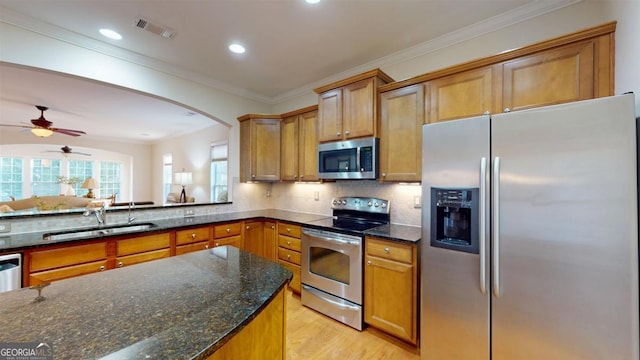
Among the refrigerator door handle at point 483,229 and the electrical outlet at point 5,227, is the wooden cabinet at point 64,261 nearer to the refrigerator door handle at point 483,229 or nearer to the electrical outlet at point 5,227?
the electrical outlet at point 5,227

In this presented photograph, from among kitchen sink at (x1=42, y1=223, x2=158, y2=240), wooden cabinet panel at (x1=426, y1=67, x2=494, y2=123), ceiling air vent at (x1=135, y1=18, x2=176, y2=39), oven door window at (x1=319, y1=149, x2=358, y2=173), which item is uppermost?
ceiling air vent at (x1=135, y1=18, x2=176, y2=39)

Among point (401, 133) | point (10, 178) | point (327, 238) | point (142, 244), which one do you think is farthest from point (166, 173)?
point (401, 133)

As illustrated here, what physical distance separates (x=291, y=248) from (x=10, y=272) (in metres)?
2.24

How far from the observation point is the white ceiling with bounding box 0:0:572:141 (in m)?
1.99

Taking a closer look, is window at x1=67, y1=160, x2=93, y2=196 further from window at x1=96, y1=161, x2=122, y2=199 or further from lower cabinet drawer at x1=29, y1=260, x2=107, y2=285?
lower cabinet drawer at x1=29, y1=260, x2=107, y2=285

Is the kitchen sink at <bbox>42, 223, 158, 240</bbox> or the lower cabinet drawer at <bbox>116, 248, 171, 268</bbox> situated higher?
the kitchen sink at <bbox>42, 223, 158, 240</bbox>

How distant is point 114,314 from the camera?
84cm

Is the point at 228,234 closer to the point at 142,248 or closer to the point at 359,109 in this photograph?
the point at 142,248

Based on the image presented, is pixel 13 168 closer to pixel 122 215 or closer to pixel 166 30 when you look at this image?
pixel 122 215

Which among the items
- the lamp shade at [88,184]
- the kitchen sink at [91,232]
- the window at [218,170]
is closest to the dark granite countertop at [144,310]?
the kitchen sink at [91,232]

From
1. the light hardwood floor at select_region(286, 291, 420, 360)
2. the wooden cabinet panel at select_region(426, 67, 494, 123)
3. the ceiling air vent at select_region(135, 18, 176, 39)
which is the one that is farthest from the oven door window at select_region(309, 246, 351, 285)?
the ceiling air vent at select_region(135, 18, 176, 39)

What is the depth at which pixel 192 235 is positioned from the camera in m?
2.79

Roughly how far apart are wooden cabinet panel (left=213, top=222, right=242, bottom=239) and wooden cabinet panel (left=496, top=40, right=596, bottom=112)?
3.00 m

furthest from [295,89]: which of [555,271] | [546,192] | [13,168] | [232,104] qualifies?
[13,168]
